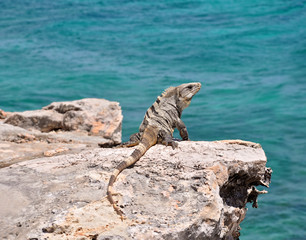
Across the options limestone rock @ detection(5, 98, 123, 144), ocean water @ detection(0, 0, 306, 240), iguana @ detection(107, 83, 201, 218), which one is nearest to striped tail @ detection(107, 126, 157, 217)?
iguana @ detection(107, 83, 201, 218)

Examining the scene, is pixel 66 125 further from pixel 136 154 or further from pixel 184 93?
pixel 136 154

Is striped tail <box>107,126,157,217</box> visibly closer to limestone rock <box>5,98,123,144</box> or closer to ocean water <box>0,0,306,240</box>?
limestone rock <box>5,98,123,144</box>

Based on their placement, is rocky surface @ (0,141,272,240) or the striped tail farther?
the striped tail

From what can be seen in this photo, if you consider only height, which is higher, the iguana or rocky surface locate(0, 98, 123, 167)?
the iguana

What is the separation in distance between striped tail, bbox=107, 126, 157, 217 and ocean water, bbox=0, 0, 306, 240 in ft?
11.7

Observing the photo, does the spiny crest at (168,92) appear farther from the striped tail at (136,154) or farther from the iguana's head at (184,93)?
the striped tail at (136,154)

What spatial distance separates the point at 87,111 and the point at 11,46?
1211cm

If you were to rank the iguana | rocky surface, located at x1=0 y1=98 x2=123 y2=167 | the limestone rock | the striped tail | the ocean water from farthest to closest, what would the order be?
the ocean water < the limestone rock < rocky surface, located at x1=0 y1=98 x2=123 y2=167 < the iguana < the striped tail

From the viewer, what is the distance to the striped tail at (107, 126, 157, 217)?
11.5ft

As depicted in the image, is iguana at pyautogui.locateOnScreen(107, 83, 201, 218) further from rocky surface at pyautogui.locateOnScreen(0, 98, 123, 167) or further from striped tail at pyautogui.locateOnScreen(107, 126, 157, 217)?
rocky surface at pyautogui.locateOnScreen(0, 98, 123, 167)

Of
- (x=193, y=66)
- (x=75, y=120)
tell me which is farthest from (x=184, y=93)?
(x=193, y=66)

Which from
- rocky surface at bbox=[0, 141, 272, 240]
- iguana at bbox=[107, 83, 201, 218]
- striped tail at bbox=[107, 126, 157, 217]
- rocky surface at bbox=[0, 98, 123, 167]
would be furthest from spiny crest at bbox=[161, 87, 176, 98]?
rocky surface at bbox=[0, 98, 123, 167]

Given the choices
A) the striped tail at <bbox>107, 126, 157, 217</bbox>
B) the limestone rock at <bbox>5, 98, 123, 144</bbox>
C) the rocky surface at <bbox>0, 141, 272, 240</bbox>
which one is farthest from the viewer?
the limestone rock at <bbox>5, 98, 123, 144</bbox>

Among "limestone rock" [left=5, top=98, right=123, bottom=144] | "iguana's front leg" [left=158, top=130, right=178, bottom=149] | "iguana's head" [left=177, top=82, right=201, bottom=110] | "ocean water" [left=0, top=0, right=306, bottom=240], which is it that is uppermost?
"iguana's head" [left=177, top=82, right=201, bottom=110]
